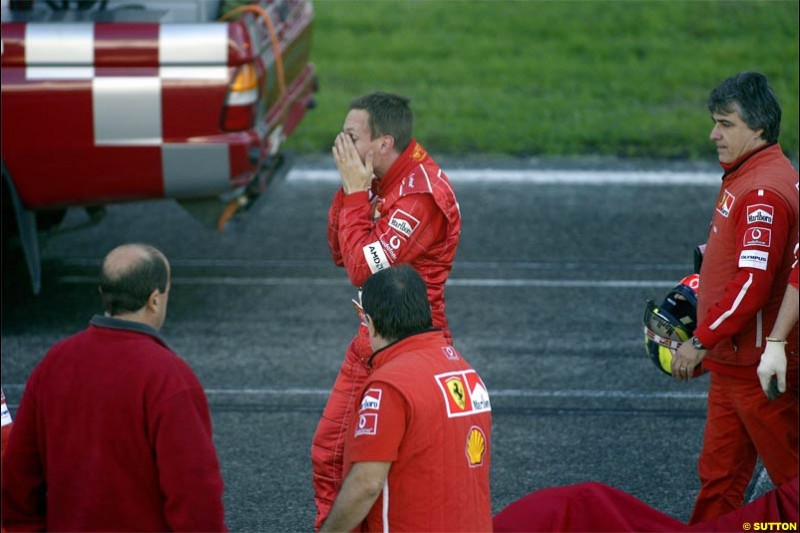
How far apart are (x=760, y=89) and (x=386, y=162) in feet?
4.50

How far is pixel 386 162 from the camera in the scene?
4609 millimetres

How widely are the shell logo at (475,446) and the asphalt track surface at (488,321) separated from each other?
167 cm

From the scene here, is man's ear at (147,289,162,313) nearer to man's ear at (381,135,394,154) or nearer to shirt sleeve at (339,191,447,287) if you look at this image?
shirt sleeve at (339,191,447,287)

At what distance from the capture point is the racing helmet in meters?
4.67

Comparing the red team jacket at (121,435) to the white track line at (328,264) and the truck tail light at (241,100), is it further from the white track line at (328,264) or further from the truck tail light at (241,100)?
the white track line at (328,264)

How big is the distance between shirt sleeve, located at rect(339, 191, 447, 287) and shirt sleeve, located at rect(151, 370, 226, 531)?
1284mm

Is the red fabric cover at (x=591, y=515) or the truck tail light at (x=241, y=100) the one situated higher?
the truck tail light at (x=241, y=100)

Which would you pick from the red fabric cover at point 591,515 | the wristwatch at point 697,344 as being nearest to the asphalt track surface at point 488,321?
the red fabric cover at point 591,515

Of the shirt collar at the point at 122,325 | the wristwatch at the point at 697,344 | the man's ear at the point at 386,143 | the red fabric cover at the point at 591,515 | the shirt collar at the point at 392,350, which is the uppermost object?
the man's ear at the point at 386,143

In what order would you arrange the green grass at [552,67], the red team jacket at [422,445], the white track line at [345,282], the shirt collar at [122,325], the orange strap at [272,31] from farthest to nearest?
the green grass at [552,67]
the white track line at [345,282]
the orange strap at [272,31]
the red team jacket at [422,445]
the shirt collar at [122,325]

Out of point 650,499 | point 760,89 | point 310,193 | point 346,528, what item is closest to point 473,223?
point 310,193

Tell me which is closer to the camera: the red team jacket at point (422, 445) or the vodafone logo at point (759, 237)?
the red team jacket at point (422, 445)

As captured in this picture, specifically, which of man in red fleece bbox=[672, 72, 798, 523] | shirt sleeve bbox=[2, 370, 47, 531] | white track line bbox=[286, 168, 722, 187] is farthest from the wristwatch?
white track line bbox=[286, 168, 722, 187]

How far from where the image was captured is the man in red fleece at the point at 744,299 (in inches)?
164
